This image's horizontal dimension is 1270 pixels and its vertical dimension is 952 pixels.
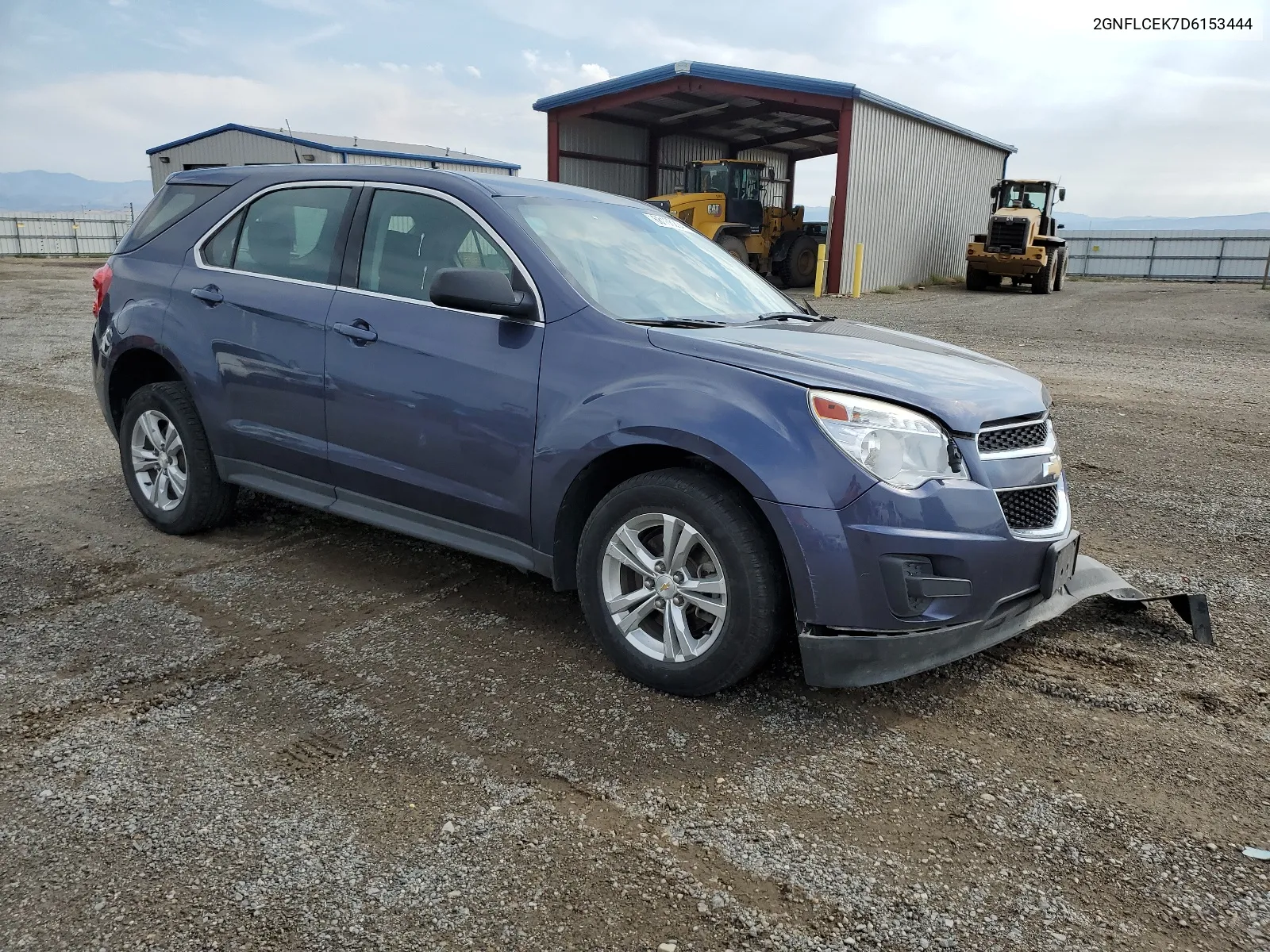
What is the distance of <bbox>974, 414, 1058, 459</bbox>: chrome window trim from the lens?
3107mm

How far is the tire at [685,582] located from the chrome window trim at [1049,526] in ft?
2.45

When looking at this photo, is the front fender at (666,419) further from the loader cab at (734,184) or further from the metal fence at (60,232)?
the metal fence at (60,232)

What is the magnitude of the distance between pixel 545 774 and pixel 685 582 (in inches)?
30.5

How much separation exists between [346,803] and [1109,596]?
3133mm

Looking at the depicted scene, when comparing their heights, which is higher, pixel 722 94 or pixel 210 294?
pixel 722 94

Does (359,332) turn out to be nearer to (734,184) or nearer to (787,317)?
(787,317)

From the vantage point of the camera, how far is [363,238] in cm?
414

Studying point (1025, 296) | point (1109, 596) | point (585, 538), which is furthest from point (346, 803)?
A: point (1025, 296)

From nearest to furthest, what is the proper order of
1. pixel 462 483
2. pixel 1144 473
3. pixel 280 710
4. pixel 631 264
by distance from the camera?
pixel 280 710 < pixel 462 483 < pixel 631 264 < pixel 1144 473

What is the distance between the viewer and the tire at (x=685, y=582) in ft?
10.1

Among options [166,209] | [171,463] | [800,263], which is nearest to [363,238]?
[166,209]

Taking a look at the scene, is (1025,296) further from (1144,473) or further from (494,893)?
(494,893)

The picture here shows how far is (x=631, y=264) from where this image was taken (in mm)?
3967

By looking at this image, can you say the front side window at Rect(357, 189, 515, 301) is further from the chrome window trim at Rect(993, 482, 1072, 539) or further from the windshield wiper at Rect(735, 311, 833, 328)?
the chrome window trim at Rect(993, 482, 1072, 539)
